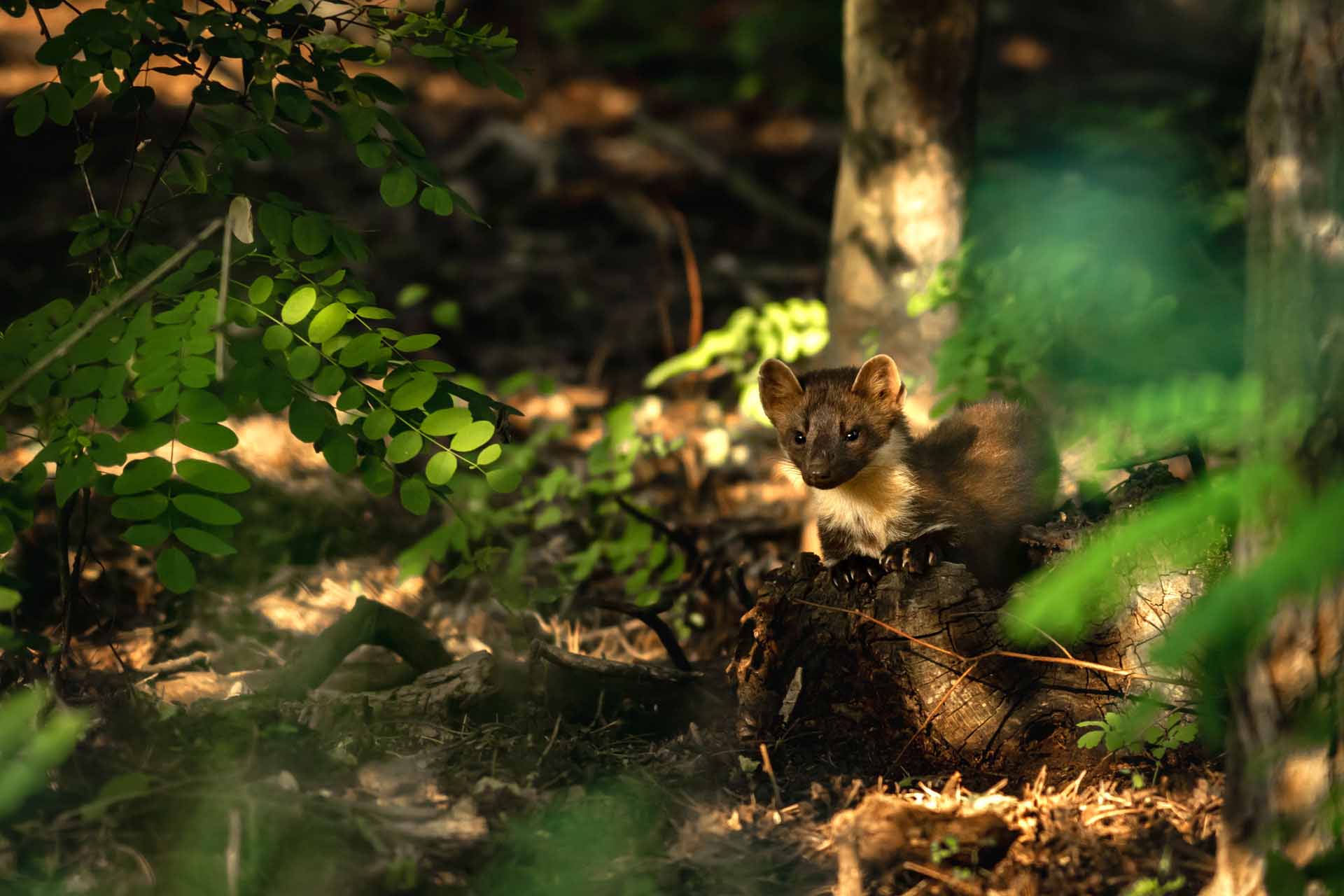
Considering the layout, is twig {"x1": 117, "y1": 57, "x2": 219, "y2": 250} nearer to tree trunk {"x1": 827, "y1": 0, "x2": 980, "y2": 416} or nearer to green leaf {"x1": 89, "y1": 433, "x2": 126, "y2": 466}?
green leaf {"x1": 89, "y1": 433, "x2": 126, "y2": 466}

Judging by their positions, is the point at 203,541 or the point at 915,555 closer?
the point at 203,541

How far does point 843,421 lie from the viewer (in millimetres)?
5266

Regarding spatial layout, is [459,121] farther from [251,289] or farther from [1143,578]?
[1143,578]

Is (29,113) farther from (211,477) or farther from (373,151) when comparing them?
(211,477)

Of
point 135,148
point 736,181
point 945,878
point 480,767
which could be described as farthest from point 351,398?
point 736,181

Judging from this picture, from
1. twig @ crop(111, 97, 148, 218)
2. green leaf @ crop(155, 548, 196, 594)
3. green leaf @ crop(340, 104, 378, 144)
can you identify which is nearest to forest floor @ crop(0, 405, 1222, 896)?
green leaf @ crop(155, 548, 196, 594)

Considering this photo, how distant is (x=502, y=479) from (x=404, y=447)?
337mm

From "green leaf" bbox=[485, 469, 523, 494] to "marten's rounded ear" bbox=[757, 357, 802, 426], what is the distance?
1.62m

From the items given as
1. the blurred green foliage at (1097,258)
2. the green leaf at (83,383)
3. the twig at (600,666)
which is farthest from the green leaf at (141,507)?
the blurred green foliage at (1097,258)

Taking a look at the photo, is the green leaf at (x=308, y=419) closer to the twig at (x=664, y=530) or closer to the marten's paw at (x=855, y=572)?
the marten's paw at (x=855, y=572)

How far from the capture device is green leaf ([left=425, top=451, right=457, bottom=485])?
13.3 feet

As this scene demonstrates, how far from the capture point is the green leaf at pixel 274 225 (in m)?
4.04

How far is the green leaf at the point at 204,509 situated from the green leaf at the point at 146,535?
94mm

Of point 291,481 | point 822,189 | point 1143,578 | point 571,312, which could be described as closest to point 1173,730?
point 1143,578
